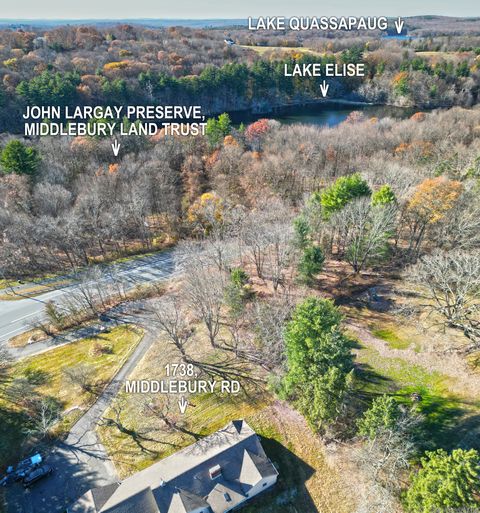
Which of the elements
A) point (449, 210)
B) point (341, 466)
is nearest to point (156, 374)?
point (341, 466)

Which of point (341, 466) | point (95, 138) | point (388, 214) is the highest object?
point (95, 138)

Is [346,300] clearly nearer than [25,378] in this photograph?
No

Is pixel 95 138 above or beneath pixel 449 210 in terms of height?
above

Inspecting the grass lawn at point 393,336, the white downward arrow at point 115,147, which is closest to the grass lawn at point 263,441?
the grass lawn at point 393,336

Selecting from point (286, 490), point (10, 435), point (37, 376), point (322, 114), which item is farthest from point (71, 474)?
point (322, 114)

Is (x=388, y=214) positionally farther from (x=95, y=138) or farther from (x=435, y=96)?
(x=435, y=96)

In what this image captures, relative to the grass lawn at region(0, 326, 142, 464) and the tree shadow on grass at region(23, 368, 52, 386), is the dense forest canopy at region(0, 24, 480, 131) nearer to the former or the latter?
the grass lawn at region(0, 326, 142, 464)
